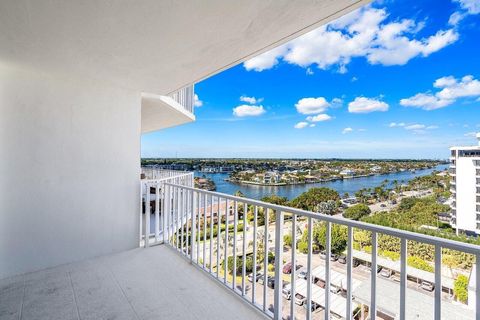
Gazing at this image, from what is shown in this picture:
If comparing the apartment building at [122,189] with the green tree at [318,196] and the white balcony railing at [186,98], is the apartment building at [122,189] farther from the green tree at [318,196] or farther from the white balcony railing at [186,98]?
the green tree at [318,196]

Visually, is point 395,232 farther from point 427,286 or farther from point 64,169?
point 64,169

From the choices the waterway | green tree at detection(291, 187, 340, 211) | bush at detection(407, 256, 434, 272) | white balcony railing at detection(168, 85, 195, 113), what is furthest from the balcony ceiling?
the waterway

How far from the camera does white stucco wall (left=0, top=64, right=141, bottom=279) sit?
298 centimetres

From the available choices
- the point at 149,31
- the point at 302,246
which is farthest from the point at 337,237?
the point at 149,31

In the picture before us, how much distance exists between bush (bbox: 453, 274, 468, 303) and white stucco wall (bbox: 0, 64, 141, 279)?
12.3ft

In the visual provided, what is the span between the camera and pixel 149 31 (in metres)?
2.19

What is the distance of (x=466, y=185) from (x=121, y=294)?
6.27 meters

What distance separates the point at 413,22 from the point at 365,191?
643 inches

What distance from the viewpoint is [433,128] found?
861 inches

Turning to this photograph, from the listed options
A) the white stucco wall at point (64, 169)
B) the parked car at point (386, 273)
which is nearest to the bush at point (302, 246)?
the parked car at point (386, 273)

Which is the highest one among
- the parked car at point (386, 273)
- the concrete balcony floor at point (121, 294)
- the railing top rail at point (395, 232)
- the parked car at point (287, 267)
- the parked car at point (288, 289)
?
the railing top rail at point (395, 232)

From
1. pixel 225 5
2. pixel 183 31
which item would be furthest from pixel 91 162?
pixel 225 5

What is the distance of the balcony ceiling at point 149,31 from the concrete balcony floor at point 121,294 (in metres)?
2.40

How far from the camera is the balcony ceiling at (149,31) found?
6.07 ft
